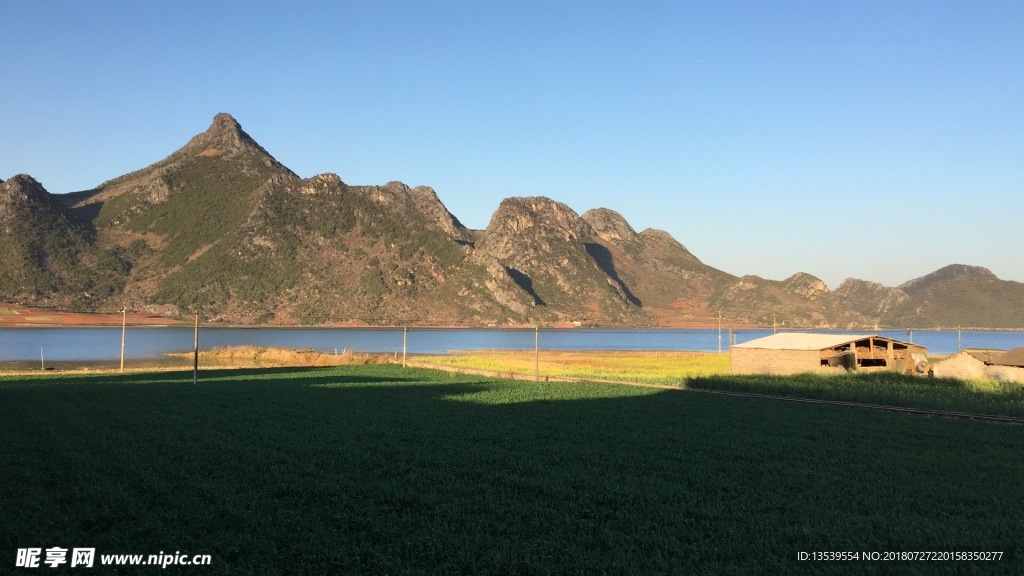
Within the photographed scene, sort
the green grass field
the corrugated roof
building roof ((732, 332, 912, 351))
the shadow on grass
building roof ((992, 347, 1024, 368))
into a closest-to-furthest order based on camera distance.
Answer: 1. the green grass field
2. the shadow on grass
3. building roof ((992, 347, 1024, 368))
4. building roof ((732, 332, 912, 351))
5. the corrugated roof

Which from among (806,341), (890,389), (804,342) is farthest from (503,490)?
(806,341)

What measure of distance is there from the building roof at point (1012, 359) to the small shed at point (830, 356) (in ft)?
19.3

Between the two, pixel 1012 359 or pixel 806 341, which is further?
pixel 806 341

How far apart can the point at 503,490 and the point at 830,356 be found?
45537 millimetres

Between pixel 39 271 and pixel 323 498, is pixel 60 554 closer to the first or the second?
pixel 323 498

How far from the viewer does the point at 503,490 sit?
13734mm

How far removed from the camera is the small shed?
168 ft

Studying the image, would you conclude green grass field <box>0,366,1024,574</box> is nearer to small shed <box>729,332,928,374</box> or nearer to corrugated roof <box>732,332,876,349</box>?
small shed <box>729,332,928,374</box>

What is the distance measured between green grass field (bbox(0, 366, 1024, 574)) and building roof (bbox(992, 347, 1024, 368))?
73.9 ft

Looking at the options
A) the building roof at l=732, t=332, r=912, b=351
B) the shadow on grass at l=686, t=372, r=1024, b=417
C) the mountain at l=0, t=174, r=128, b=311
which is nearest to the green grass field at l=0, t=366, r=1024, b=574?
the shadow on grass at l=686, t=372, r=1024, b=417

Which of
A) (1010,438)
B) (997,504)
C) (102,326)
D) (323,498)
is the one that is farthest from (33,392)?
(102,326)

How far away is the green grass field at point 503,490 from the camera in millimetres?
9844

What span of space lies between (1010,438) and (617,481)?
57.1 ft

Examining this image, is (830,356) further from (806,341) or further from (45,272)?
(45,272)
